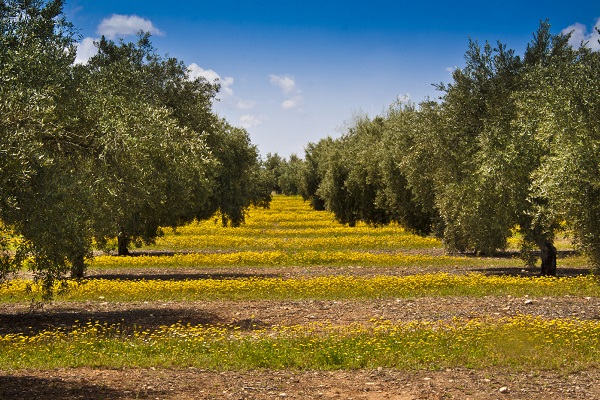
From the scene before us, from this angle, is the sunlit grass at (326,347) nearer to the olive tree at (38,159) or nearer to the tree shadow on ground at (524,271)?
the olive tree at (38,159)

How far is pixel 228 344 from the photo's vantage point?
16.3 meters

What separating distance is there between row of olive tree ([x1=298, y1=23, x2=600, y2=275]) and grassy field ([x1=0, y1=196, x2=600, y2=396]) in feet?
9.06

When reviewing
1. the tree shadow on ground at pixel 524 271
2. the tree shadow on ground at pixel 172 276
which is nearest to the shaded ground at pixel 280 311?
the tree shadow on ground at pixel 172 276

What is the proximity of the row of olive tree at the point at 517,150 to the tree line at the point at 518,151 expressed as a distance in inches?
1.8

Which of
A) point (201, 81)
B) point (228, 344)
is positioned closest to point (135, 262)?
point (201, 81)

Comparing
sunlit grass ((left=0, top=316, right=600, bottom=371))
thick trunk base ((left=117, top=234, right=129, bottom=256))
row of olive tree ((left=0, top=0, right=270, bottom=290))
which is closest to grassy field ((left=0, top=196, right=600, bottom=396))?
sunlit grass ((left=0, top=316, right=600, bottom=371))

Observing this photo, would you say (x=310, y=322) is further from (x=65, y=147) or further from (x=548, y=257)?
(x=548, y=257)

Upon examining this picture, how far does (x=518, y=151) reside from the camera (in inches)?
1116

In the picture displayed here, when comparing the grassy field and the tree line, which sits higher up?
the tree line

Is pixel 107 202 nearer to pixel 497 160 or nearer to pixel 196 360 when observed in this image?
pixel 196 360

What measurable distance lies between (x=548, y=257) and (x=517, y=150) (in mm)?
6808

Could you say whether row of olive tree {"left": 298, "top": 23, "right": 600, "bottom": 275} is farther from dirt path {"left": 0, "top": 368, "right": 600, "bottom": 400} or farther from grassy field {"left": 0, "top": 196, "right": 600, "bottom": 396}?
dirt path {"left": 0, "top": 368, "right": 600, "bottom": 400}

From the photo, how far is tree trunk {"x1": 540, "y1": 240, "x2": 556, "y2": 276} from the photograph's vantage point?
32.2 m

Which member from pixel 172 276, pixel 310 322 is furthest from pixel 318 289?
pixel 172 276
